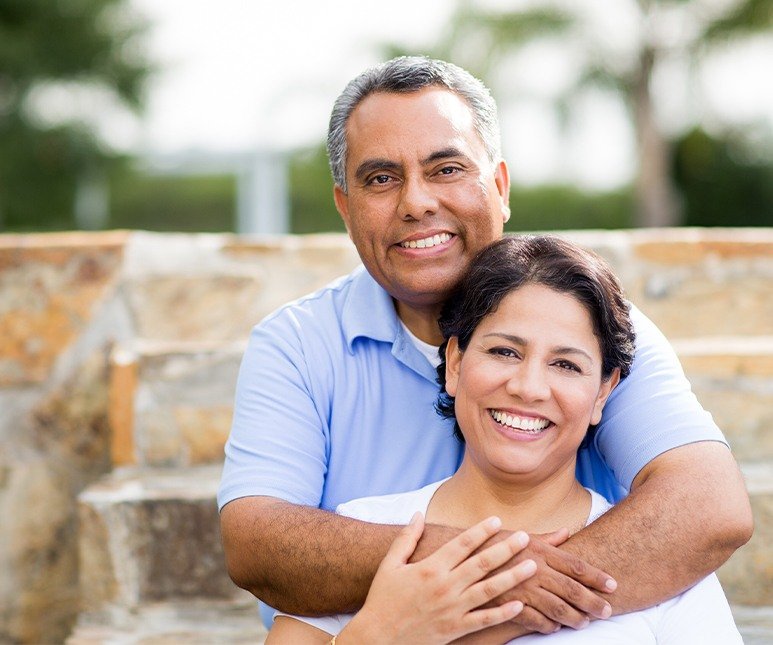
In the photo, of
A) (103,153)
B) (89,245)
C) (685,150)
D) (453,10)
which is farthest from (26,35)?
(89,245)

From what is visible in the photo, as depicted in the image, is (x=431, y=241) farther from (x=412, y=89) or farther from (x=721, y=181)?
(x=721, y=181)

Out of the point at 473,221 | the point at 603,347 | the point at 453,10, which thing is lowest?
the point at 603,347

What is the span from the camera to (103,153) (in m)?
17.6

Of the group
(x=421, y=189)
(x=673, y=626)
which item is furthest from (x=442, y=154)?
(x=673, y=626)

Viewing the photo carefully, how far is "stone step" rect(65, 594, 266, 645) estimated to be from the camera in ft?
8.13

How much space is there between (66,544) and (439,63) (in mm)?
1842

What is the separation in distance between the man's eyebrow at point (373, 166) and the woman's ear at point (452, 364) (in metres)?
Result: 0.42

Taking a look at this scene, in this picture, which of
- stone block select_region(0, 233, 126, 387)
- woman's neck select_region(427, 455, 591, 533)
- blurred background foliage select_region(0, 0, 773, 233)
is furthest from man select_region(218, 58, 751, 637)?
blurred background foliage select_region(0, 0, 773, 233)

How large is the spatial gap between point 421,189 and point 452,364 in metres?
0.41

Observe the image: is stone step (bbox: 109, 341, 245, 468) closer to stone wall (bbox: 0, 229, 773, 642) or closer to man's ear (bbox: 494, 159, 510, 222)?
stone wall (bbox: 0, 229, 773, 642)

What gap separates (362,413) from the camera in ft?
7.20

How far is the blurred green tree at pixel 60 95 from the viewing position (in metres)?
16.9

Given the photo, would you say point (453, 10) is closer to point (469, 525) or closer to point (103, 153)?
point (103, 153)

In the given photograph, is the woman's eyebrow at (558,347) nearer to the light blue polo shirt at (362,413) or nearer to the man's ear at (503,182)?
the light blue polo shirt at (362,413)
